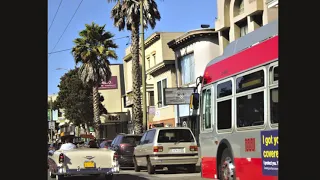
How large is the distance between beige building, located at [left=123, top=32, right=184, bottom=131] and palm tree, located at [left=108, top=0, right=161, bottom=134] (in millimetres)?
5076

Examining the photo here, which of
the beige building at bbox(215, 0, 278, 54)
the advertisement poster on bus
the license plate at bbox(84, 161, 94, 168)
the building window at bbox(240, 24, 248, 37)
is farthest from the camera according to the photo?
the building window at bbox(240, 24, 248, 37)

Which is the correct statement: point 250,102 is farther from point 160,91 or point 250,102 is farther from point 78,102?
point 78,102

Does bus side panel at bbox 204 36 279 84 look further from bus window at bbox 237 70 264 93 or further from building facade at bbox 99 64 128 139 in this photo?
building facade at bbox 99 64 128 139

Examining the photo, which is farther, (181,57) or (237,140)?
(181,57)

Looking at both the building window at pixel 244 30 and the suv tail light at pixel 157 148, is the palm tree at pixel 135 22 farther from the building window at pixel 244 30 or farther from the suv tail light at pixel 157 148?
the suv tail light at pixel 157 148

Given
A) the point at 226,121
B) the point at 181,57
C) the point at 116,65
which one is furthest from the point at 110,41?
the point at 226,121

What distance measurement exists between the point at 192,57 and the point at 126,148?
13.2 metres

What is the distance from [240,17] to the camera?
2575 cm

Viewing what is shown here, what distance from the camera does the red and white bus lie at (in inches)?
320

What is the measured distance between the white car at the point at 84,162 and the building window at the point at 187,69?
18.8m

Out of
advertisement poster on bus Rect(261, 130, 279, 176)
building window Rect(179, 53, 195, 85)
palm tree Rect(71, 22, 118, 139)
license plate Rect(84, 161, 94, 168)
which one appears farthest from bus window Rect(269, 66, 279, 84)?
palm tree Rect(71, 22, 118, 139)
